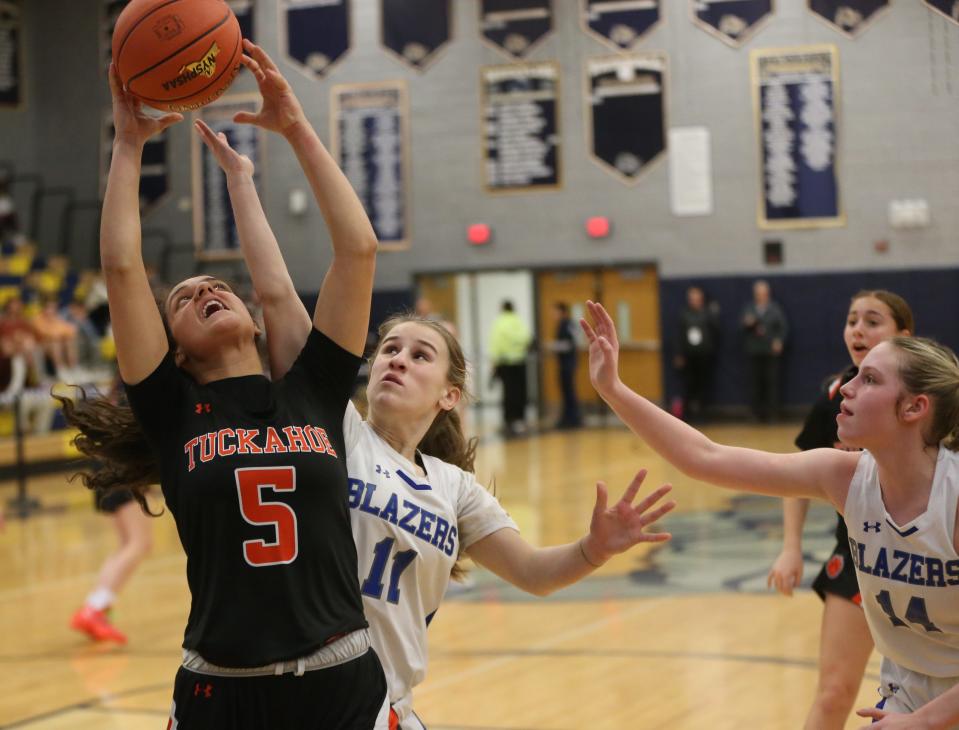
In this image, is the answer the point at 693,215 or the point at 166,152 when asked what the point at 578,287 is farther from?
the point at 166,152

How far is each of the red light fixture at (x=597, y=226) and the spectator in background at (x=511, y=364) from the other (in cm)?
156

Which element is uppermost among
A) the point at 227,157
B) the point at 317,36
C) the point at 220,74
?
the point at 317,36

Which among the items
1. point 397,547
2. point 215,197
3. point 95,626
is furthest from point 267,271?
point 215,197

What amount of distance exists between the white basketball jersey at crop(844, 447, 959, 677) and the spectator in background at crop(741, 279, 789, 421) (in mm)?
12548

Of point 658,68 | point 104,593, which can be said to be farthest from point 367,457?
point 658,68

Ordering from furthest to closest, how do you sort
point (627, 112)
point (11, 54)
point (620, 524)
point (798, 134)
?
point (11, 54), point (627, 112), point (798, 134), point (620, 524)

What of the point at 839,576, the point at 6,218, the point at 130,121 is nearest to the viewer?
the point at 130,121

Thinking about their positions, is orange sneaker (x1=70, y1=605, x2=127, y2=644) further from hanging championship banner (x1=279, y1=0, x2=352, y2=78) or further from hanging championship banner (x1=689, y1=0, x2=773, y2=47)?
hanging championship banner (x1=279, y1=0, x2=352, y2=78)

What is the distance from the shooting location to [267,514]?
2225 millimetres

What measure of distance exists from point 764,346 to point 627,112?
3.20 metres

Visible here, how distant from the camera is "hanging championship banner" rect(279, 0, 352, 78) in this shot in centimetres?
1455

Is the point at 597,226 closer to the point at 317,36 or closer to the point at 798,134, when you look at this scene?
the point at 798,134

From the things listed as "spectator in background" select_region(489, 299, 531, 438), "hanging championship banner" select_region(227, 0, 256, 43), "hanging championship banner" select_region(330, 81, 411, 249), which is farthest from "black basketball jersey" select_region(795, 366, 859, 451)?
"hanging championship banner" select_region(330, 81, 411, 249)

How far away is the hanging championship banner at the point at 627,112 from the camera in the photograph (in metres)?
14.4
